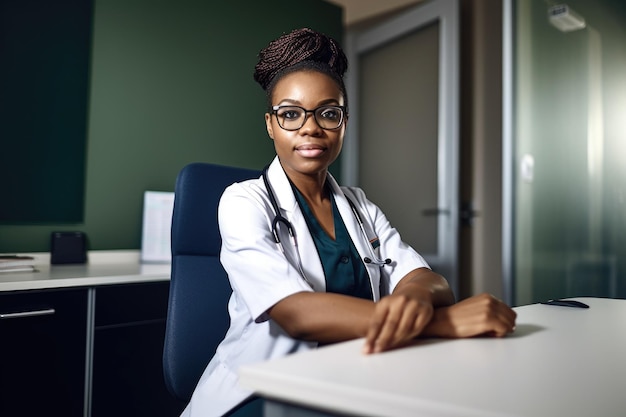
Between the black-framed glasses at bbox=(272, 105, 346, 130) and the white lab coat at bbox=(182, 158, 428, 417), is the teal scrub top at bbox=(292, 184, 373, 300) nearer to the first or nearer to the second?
the white lab coat at bbox=(182, 158, 428, 417)

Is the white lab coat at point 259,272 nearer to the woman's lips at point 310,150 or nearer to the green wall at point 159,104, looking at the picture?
the woman's lips at point 310,150

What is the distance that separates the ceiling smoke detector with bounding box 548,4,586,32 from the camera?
275 centimetres

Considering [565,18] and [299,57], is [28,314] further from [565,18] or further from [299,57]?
[565,18]

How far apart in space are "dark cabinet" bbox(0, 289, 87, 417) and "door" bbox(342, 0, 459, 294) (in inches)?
83.4

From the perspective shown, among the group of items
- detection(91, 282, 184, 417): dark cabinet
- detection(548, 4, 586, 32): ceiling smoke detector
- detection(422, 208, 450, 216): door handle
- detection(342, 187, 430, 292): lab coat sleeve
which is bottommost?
detection(91, 282, 184, 417): dark cabinet

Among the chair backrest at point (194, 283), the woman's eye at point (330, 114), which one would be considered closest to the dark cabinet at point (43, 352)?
the chair backrest at point (194, 283)

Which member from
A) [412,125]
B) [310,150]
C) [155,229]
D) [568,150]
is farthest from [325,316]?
[412,125]

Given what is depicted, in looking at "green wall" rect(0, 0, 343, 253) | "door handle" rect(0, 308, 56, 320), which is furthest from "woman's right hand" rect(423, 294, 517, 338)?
"green wall" rect(0, 0, 343, 253)

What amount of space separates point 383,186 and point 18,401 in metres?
2.67

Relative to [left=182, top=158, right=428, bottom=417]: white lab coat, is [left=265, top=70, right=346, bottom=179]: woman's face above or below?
above

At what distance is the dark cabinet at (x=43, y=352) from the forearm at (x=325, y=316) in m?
1.02

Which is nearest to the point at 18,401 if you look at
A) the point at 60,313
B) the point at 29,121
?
the point at 60,313

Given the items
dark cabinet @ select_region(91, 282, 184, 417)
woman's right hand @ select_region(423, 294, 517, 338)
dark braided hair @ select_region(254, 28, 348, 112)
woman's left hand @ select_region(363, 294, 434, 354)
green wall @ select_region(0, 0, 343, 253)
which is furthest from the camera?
green wall @ select_region(0, 0, 343, 253)

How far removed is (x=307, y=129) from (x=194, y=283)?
0.50 metres
